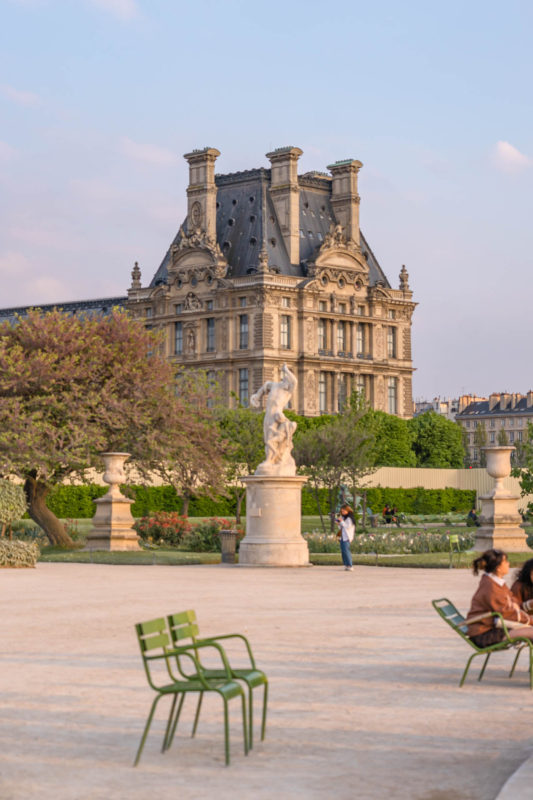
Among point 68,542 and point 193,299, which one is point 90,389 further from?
point 193,299

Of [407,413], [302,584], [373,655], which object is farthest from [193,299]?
[373,655]

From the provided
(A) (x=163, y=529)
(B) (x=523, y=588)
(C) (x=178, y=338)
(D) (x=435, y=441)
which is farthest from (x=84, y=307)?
(B) (x=523, y=588)

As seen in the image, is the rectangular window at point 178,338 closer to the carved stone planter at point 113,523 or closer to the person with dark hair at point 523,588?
the carved stone planter at point 113,523

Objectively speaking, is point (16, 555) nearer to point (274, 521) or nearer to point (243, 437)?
point (274, 521)

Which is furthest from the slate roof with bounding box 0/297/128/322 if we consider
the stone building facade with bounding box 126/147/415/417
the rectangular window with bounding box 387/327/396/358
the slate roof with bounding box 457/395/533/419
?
the slate roof with bounding box 457/395/533/419

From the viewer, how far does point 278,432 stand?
2864cm

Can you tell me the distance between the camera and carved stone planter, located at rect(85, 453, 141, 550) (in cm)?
3366

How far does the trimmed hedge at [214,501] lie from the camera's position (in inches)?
2221

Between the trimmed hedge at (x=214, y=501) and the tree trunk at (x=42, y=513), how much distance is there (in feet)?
37.8

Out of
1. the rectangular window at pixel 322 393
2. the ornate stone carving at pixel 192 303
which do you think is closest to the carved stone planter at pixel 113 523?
the rectangular window at pixel 322 393

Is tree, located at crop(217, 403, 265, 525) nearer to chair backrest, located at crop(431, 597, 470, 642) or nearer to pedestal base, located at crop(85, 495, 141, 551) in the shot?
pedestal base, located at crop(85, 495, 141, 551)

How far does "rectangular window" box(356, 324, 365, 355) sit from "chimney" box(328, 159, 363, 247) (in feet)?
21.1

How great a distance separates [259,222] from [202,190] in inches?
190

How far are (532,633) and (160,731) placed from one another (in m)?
3.46
